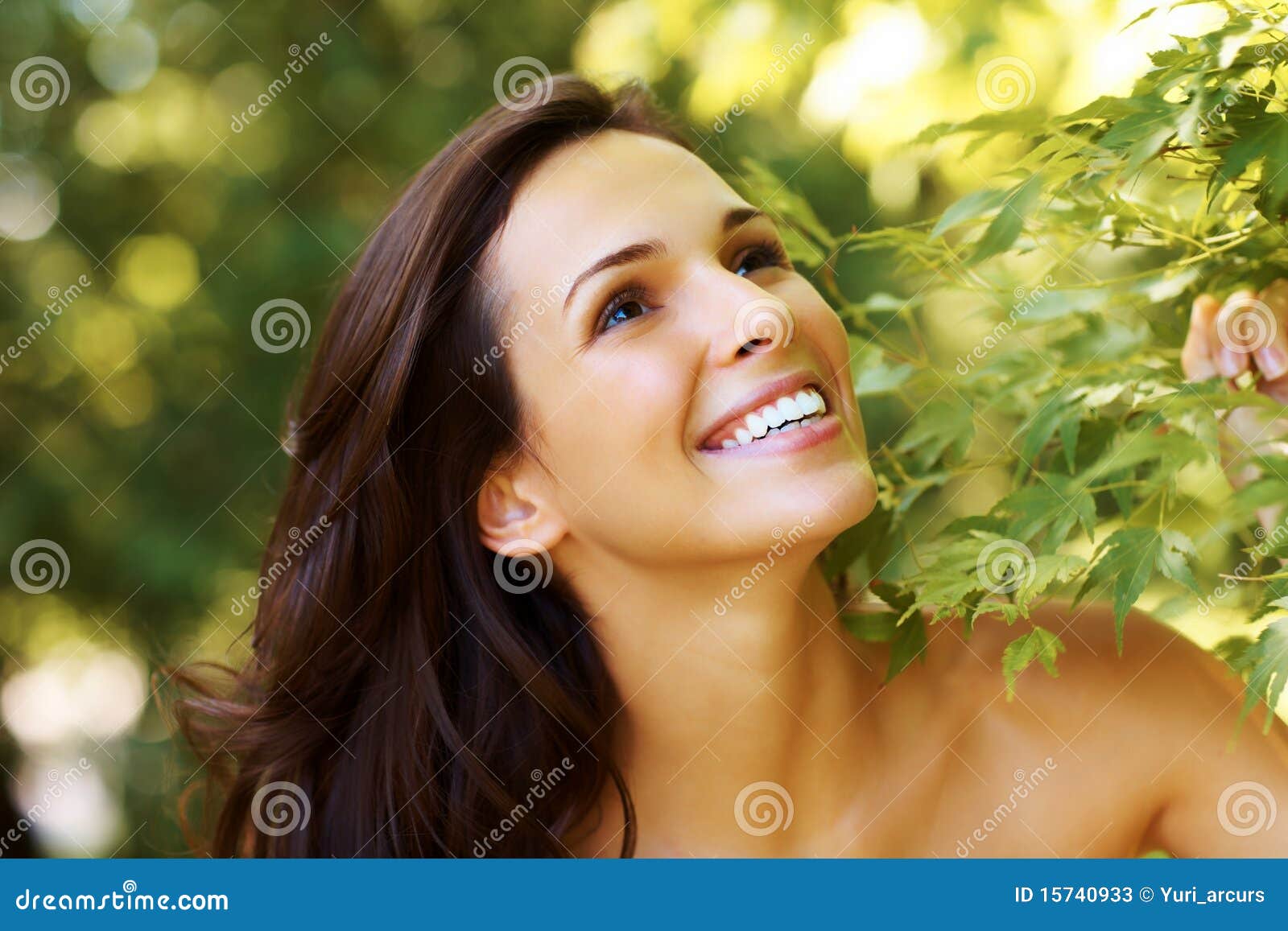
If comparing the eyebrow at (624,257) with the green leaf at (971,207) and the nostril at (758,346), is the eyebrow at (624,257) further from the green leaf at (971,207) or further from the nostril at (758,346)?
the green leaf at (971,207)

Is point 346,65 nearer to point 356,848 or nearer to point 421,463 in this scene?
point 421,463

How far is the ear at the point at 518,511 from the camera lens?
1433 mm

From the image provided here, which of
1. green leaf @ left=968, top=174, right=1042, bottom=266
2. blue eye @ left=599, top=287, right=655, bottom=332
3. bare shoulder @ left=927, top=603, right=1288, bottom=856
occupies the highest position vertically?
blue eye @ left=599, top=287, right=655, bottom=332

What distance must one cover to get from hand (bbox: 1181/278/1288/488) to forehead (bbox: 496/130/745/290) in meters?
0.50

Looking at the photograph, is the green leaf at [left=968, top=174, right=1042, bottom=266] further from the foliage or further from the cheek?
the cheek

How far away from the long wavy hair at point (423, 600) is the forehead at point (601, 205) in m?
0.03

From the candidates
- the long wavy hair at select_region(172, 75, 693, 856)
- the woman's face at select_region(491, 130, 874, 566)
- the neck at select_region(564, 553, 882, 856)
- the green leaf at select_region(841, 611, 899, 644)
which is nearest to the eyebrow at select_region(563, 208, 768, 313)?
the woman's face at select_region(491, 130, 874, 566)

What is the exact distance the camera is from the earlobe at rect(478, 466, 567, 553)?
4.73 feet

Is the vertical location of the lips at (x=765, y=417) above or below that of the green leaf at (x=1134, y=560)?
above

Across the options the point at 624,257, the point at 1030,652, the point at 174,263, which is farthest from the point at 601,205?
the point at 174,263

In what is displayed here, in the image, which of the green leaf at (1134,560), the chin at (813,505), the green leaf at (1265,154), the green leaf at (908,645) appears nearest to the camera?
the green leaf at (1265,154)

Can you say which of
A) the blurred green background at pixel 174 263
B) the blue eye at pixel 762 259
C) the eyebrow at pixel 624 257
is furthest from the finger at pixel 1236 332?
the blurred green background at pixel 174 263

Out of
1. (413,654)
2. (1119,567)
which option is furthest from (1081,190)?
(413,654)

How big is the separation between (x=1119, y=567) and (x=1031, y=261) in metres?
1.35
